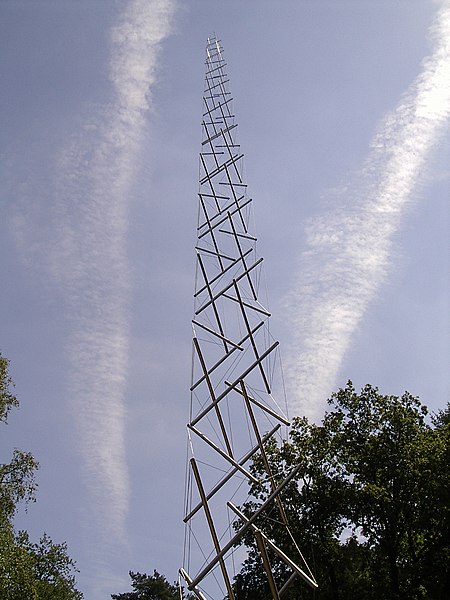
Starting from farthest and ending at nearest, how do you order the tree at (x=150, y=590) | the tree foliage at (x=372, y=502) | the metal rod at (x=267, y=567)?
the tree at (x=150, y=590), the tree foliage at (x=372, y=502), the metal rod at (x=267, y=567)

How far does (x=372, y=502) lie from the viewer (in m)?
28.3

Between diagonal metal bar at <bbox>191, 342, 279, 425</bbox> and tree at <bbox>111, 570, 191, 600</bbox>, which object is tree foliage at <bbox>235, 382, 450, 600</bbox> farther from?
tree at <bbox>111, 570, 191, 600</bbox>

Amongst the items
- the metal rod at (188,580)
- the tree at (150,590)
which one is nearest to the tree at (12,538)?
the metal rod at (188,580)

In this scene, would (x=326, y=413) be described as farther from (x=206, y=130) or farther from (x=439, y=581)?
(x=206, y=130)

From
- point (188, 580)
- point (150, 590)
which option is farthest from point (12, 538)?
point (150, 590)

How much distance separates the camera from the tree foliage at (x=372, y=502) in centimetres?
2781

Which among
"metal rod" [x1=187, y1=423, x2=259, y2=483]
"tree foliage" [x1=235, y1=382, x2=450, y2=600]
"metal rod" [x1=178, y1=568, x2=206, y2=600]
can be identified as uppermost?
"tree foliage" [x1=235, y1=382, x2=450, y2=600]

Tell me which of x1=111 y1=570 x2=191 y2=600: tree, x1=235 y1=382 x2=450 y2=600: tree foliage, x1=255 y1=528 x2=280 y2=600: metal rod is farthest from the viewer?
x1=111 y1=570 x2=191 y2=600: tree

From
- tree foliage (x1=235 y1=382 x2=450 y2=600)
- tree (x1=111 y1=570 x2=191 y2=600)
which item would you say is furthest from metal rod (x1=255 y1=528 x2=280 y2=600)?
tree (x1=111 y1=570 x2=191 y2=600)

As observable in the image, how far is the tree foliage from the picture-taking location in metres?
27.8

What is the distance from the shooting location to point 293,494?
30422 mm

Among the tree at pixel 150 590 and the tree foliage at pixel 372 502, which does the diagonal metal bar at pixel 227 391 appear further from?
the tree at pixel 150 590

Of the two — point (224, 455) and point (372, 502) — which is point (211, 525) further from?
point (372, 502)

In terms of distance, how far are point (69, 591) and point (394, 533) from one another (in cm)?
2415
